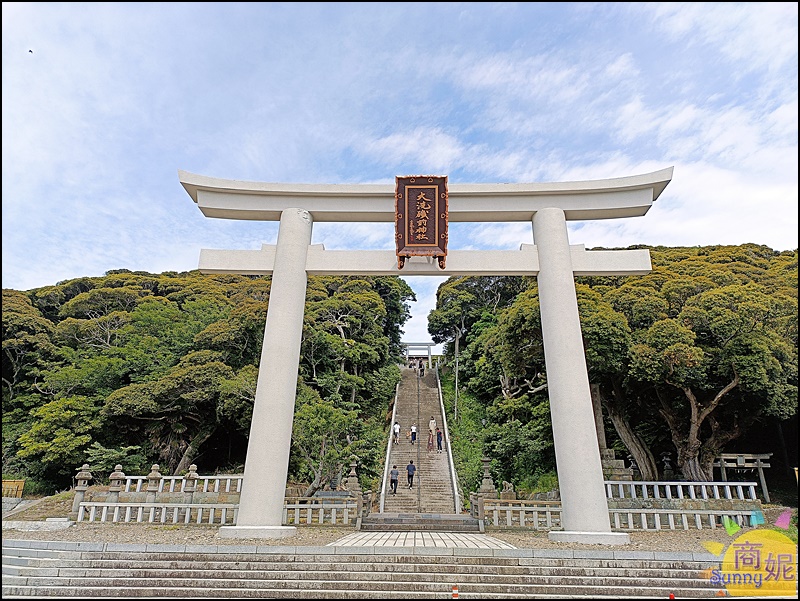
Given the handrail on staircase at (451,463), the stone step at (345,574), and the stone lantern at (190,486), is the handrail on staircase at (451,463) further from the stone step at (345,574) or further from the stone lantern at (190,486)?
the stone step at (345,574)

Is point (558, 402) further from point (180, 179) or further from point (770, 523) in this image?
point (180, 179)

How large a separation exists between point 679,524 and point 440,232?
709cm

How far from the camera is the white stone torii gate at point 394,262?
8453 millimetres

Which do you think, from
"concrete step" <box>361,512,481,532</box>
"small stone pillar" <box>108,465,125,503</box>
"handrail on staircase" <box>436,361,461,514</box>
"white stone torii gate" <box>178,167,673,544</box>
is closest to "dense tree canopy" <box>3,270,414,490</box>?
"concrete step" <box>361,512,481,532</box>

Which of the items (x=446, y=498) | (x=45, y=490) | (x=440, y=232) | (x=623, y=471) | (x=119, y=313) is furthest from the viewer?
(x=119, y=313)

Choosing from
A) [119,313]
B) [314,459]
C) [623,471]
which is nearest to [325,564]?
[314,459]

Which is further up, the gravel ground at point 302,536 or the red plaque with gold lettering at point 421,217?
the red plaque with gold lettering at point 421,217

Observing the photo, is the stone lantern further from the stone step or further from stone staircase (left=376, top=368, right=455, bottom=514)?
stone staircase (left=376, top=368, right=455, bottom=514)

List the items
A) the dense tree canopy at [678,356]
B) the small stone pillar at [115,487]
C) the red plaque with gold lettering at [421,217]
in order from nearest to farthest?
the red plaque with gold lettering at [421,217]
the small stone pillar at [115,487]
the dense tree canopy at [678,356]

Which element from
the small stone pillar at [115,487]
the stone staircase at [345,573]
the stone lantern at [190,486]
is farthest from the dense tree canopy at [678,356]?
the small stone pillar at [115,487]

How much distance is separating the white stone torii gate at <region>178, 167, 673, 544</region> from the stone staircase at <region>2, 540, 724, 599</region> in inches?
80.6

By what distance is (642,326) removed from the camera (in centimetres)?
1304

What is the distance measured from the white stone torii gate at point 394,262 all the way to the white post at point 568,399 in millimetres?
20

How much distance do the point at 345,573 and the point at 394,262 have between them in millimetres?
5335
